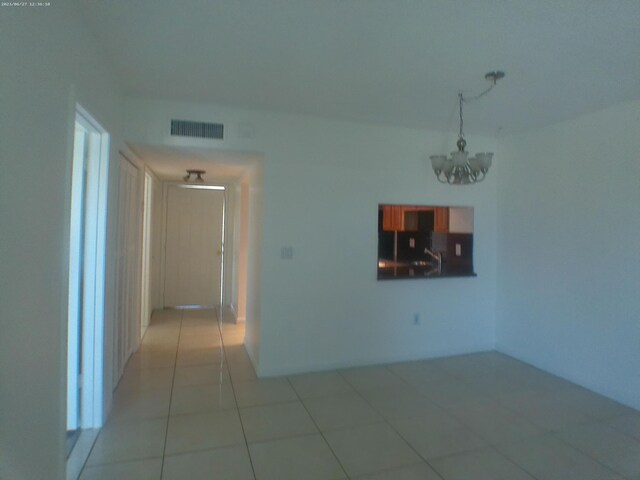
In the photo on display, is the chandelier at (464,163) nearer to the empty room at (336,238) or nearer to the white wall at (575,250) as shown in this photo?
the empty room at (336,238)

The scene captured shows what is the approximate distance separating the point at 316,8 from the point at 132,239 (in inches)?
110

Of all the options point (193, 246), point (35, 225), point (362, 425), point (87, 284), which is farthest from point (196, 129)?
point (193, 246)

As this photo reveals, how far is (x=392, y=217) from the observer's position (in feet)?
13.1

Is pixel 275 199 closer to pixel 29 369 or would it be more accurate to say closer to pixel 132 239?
pixel 132 239

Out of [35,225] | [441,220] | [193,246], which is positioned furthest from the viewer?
[193,246]

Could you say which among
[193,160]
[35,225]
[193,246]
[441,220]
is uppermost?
[193,160]

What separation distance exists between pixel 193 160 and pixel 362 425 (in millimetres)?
2948

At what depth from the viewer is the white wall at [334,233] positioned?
3.29 metres

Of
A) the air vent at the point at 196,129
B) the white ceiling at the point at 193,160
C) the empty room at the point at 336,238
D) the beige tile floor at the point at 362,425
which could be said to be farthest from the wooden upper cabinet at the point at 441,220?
the air vent at the point at 196,129

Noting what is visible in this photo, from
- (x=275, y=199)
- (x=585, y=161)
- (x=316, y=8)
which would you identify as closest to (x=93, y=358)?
(x=275, y=199)

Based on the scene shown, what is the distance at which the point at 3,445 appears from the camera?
1175 millimetres

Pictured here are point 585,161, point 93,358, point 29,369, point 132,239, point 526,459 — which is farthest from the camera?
point 132,239

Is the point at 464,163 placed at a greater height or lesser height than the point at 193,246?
greater

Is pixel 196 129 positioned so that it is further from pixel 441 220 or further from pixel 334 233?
pixel 441 220
